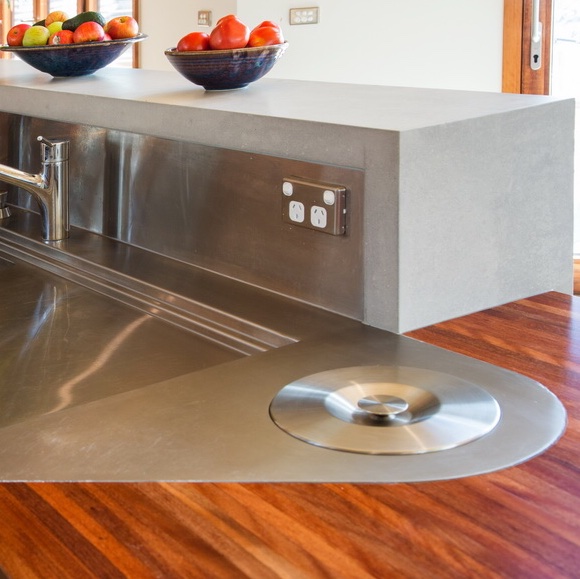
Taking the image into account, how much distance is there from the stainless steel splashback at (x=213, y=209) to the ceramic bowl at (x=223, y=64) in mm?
150

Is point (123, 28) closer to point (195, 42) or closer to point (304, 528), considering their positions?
point (195, 42)

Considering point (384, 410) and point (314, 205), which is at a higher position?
point (314, 205)

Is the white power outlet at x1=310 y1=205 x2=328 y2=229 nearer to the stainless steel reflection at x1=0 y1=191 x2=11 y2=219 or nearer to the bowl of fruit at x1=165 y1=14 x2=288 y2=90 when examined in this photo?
the bowl of fruit at x1=165 y1=14 x2=288 y2=90

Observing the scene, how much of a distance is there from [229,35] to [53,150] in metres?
0.42

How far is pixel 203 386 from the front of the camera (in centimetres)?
106

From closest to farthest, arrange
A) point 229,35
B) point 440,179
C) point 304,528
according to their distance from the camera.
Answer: point 304,528 → point 440,179 → point 229,35

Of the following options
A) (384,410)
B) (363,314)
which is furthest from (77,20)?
(384,410)

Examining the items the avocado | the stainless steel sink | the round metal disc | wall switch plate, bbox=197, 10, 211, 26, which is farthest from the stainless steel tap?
wall switch plate, bbox=197, 10, 211, 26

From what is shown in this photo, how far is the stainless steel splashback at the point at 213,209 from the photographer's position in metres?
1.28

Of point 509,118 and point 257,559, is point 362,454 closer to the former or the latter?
point 257,559

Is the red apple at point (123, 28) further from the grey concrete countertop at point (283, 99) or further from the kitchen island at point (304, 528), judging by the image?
the kitchen island at point (304, 528)

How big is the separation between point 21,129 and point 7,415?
0.97m

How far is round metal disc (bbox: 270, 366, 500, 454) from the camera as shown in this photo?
0.89 metres

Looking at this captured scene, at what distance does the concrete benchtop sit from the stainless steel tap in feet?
1.28
